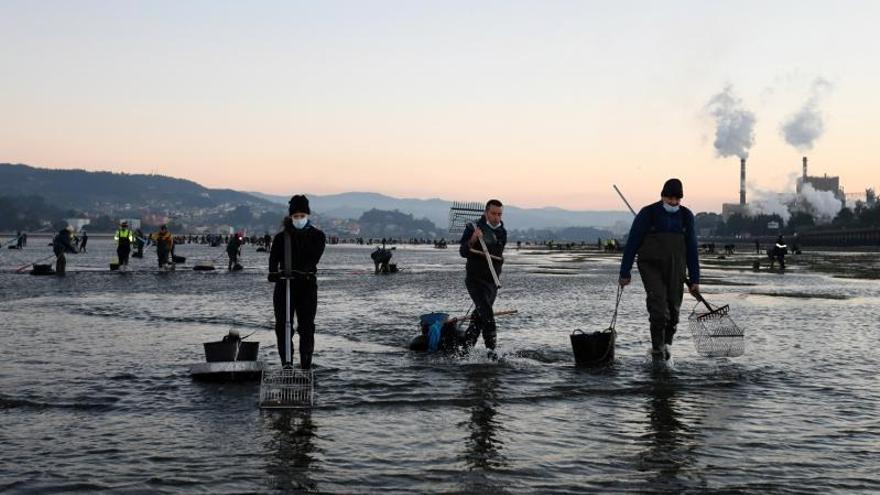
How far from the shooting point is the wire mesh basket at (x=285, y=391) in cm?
738

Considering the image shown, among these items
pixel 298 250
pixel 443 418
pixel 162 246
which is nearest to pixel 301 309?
pixel 298 250

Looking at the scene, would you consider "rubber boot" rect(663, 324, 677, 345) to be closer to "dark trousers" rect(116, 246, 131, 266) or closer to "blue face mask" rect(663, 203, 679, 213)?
"blue face mask" rect(663, 203, 679, 213)

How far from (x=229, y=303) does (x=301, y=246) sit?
11526 mm

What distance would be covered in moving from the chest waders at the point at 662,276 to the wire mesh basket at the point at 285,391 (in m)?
4.34

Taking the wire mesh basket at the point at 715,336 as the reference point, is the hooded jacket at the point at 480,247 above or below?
above

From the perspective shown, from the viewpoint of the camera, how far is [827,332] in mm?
13719

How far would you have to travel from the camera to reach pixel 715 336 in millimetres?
10281

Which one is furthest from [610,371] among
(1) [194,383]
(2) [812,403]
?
(1) [194,383]

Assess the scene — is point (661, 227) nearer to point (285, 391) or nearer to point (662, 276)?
point (662, 276)

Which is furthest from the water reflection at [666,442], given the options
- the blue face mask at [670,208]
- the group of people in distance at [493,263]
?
the blue face mask at [670,208]

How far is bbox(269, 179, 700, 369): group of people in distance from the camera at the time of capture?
8.70 m

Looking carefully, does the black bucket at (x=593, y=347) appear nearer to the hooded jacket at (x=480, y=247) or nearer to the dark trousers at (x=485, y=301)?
the dark trousers at (x=485, y=301)

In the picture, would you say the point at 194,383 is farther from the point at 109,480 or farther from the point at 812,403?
the point at 812,403

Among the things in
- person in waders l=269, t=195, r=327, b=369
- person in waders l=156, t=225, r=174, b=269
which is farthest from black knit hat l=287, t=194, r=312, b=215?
person in waders l=156, t=225, r=174, b=269
